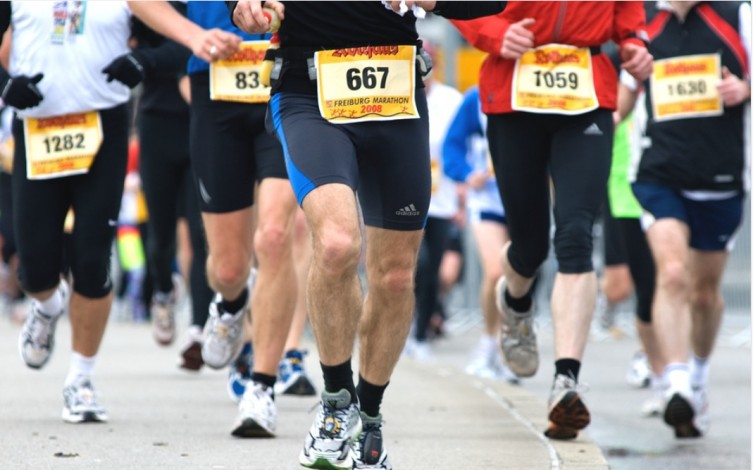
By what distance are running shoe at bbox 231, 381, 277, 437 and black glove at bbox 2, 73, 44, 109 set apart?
1600 millimetres

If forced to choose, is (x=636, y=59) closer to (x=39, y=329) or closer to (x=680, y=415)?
(x=680, y=415)

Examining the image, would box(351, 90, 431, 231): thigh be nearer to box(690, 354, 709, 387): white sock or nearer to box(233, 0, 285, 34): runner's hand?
box(233, 0, 285, 34): runner's hand

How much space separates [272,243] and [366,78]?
1.72 metres

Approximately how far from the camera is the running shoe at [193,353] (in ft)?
32.7

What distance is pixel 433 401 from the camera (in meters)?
8.62

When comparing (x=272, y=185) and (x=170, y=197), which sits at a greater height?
(x=272, y=185)

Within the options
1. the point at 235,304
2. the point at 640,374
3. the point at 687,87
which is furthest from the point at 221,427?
the point at 640,374

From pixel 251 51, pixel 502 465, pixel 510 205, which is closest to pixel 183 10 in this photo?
pixel 251 51

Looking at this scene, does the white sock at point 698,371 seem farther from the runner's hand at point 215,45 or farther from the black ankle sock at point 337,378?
the black ankle sock at point 337,378

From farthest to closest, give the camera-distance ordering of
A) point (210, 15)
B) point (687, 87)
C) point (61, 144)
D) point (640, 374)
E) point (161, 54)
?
point (640, 374)
point (687, 87)
point (161, 54)
point (210, 15)
point (61, 144)

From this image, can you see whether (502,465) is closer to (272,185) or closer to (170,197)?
(272,185)

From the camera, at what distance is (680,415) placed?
7855mm

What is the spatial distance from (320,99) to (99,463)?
1522 mm

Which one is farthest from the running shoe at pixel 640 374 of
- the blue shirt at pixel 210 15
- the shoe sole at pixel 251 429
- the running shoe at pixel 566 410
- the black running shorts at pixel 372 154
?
the black running shorts at pixel 372 154
